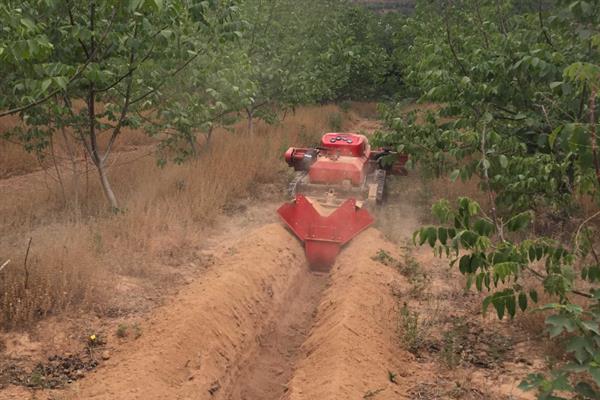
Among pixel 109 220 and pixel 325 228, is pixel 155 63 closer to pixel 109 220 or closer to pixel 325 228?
pixel 109 220

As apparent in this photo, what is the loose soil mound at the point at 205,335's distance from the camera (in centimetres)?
498

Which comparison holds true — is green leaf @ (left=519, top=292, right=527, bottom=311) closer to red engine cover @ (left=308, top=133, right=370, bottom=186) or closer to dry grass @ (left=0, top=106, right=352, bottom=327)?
dry grass @ (left=0, top=106, right=352, bottom=327)

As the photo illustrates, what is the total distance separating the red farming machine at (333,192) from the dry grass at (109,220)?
1.35 m

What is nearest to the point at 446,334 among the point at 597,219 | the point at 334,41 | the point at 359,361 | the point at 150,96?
the point at 359,361

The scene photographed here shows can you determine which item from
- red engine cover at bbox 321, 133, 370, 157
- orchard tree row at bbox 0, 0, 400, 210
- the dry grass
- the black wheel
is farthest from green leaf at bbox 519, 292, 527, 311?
red engine cover at bbox 321, 133, 370, 157

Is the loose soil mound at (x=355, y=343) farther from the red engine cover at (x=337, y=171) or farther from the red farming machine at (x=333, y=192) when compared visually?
the red engine cover at (x=337, y=171)

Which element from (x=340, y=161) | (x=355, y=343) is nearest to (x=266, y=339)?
(x=355, y=343)

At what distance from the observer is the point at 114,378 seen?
498 centimetres

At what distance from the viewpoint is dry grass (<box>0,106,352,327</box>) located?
6.25 metres

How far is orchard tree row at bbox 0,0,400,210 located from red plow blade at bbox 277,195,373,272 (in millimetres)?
2429

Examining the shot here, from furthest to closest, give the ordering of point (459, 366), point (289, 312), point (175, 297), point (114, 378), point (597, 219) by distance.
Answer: point (597, 219), point (289, 312), point (175, 297), point (459, 366), point (114, 378)

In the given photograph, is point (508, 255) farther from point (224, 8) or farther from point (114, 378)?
point (224, 8)

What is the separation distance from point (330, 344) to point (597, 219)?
4725 millimetres

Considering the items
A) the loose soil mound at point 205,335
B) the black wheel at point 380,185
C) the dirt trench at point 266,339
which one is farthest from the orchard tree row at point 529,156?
the loose soil mound at point 205,335
